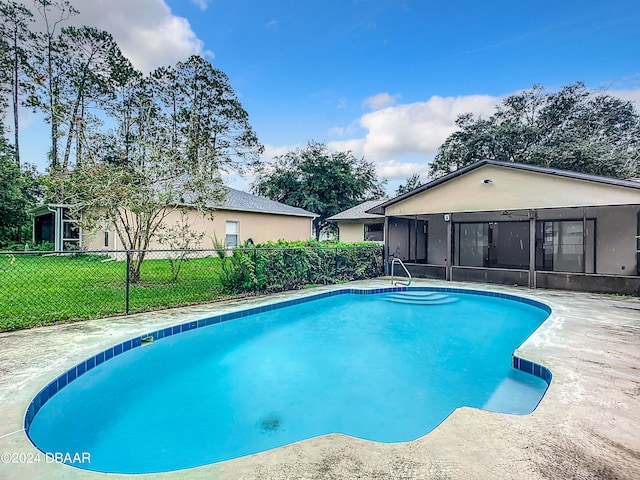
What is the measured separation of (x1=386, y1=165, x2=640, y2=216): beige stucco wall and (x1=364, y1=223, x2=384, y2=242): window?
4.78m

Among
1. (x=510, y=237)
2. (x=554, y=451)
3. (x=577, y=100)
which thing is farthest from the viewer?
(x=577, y=100)

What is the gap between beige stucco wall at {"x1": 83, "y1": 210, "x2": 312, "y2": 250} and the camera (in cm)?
1445

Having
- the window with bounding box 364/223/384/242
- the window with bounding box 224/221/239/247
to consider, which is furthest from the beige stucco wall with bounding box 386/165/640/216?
the window with bounding box 224/221/239/247

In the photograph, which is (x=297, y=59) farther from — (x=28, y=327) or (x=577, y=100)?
(x=577, y=100)

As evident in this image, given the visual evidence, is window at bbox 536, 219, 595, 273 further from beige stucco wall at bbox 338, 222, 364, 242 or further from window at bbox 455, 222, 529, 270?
beige stucco wall at bbox 338, 222, 364, 242

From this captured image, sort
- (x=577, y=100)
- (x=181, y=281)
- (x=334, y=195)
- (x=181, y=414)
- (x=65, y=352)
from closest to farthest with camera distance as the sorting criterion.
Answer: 1. (x=181, y=414)
2. (x=65, y=352)
3. (x=181, y=281)
4. (x=577, y=100)
5. (x=334, y=195)

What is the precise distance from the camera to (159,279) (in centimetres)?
978

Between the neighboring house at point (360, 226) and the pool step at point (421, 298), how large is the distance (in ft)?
24.9

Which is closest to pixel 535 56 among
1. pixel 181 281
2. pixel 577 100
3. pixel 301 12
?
pixel 301 12

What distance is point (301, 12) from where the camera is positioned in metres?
11.7

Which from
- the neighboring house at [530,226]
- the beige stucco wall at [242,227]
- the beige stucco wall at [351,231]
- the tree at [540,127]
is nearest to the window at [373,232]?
the beige stucco wall at [351,231]

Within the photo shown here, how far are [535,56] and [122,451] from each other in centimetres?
1675

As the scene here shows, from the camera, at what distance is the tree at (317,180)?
2612 centimetres

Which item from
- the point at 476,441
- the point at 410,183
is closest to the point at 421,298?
the point at 476,441
